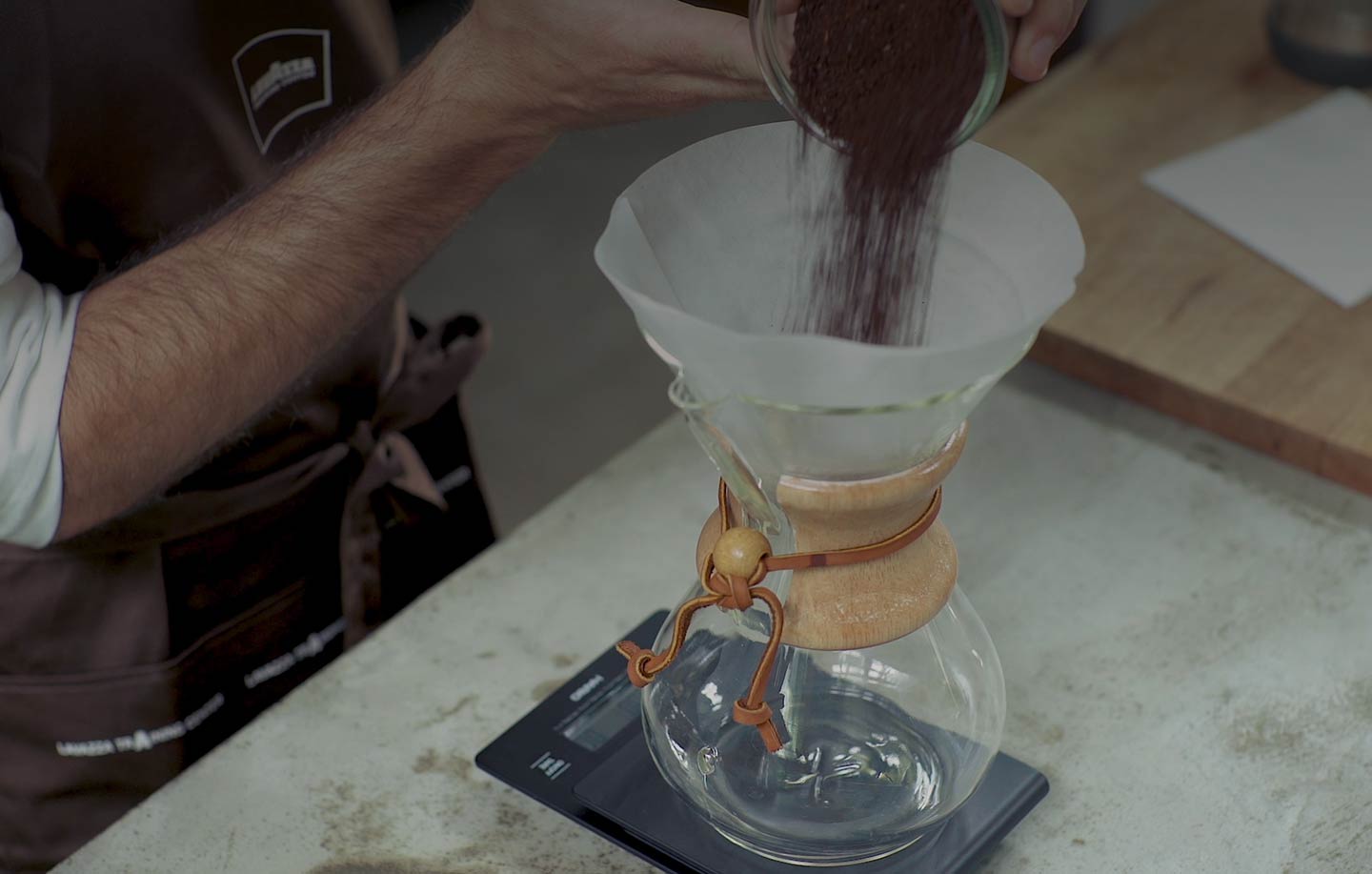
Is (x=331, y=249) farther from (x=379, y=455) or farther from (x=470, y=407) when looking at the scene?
(x=470, y=407)

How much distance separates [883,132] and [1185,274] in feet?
2.11

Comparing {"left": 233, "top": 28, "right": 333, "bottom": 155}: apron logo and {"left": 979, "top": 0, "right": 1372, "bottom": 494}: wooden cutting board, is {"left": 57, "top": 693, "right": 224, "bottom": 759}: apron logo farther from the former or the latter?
{"left": 979, "top": 0, "right": 1372, "bottom": 494}: wooden cutting board

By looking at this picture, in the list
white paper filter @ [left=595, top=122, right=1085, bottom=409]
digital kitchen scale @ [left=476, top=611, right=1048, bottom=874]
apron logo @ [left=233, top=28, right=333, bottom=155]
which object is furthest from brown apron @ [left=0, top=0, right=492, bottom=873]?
white paper filter @ [left=595, top=122, right=1085, bottom=409]

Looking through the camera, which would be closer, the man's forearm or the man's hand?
the man's hand

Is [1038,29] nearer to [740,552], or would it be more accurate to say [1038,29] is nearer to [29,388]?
[740,552]

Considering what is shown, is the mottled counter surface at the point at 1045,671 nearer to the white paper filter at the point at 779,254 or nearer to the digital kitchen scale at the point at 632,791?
the digital kitchen scale at the point at 632,791

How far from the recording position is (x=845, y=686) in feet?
2.45

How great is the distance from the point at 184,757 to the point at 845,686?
55 cm

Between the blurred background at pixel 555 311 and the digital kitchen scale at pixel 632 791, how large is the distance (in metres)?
1.27

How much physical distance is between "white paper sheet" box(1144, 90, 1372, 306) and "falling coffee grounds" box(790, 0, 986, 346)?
65 cm

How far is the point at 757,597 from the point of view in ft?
2.11

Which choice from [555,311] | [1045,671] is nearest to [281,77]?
[1045,671]

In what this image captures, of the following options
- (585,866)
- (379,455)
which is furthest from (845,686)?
(379,455)

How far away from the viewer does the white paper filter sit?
1.87ft
